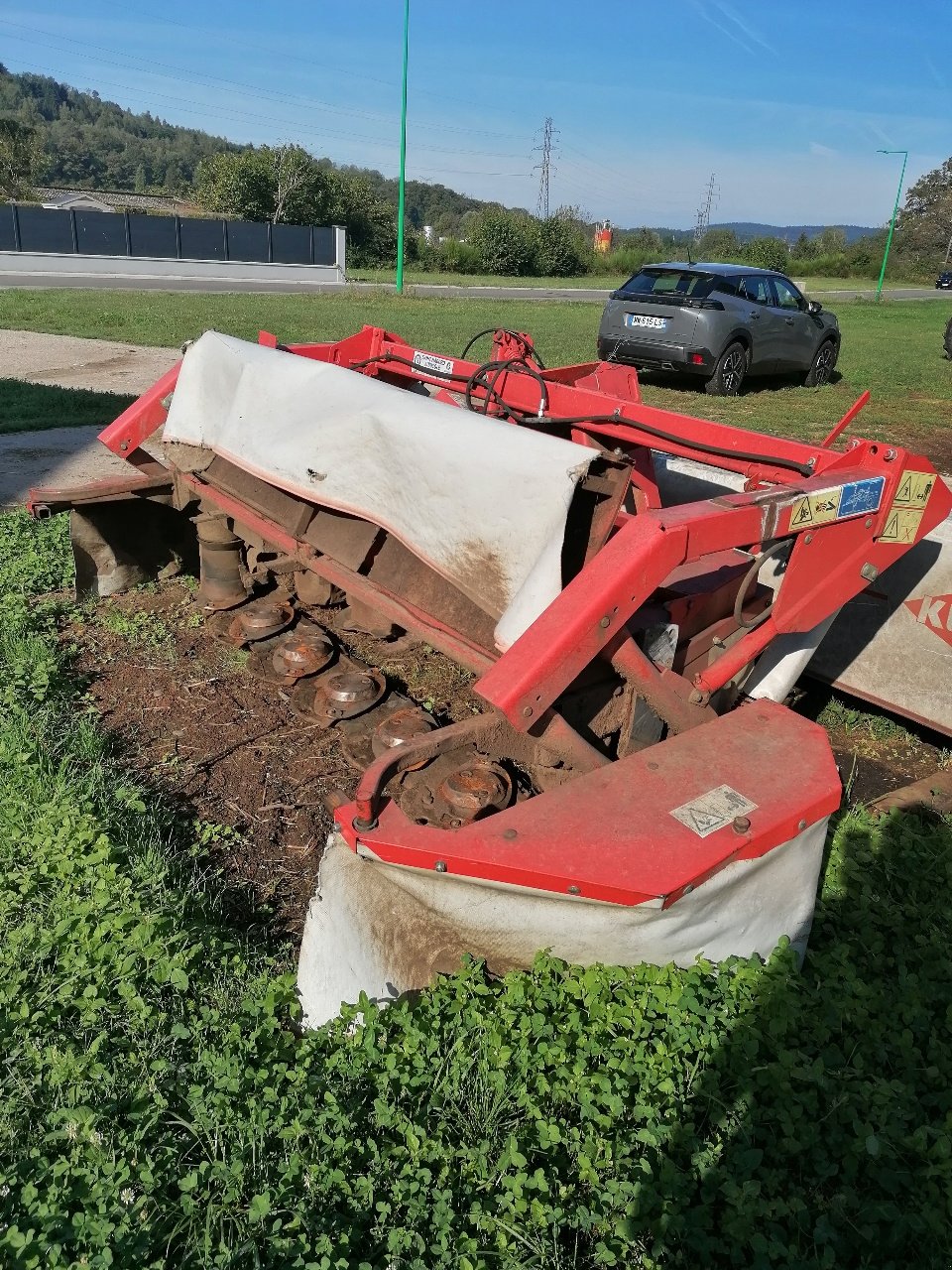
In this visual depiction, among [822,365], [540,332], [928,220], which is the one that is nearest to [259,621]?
[822,365]

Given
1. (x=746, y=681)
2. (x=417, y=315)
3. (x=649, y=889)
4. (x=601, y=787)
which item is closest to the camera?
Answer: (x=649, y=889)

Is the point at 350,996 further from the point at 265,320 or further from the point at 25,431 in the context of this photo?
the point at 265,320

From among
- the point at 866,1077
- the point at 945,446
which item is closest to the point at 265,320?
the point at 945,446

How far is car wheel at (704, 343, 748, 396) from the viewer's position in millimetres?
11797

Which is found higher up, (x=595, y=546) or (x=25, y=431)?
(x=595, y=546)

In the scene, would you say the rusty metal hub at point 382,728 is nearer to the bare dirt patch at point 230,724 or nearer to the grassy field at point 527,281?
the bare dirt patch at point 230,724

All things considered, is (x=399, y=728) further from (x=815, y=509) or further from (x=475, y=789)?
(x=815, y=509)

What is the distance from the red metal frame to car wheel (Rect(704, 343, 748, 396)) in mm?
9065

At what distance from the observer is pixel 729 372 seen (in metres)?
11.9

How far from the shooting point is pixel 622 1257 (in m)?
1.79

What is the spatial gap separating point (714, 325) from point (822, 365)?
9.99 ft

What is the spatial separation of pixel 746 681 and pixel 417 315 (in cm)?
1727

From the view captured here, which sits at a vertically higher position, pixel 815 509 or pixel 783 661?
pixel 815 509

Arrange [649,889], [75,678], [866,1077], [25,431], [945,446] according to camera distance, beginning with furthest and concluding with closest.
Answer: [945,446]
[25,431]
[75,678]
[866,1077]
[649,889]
